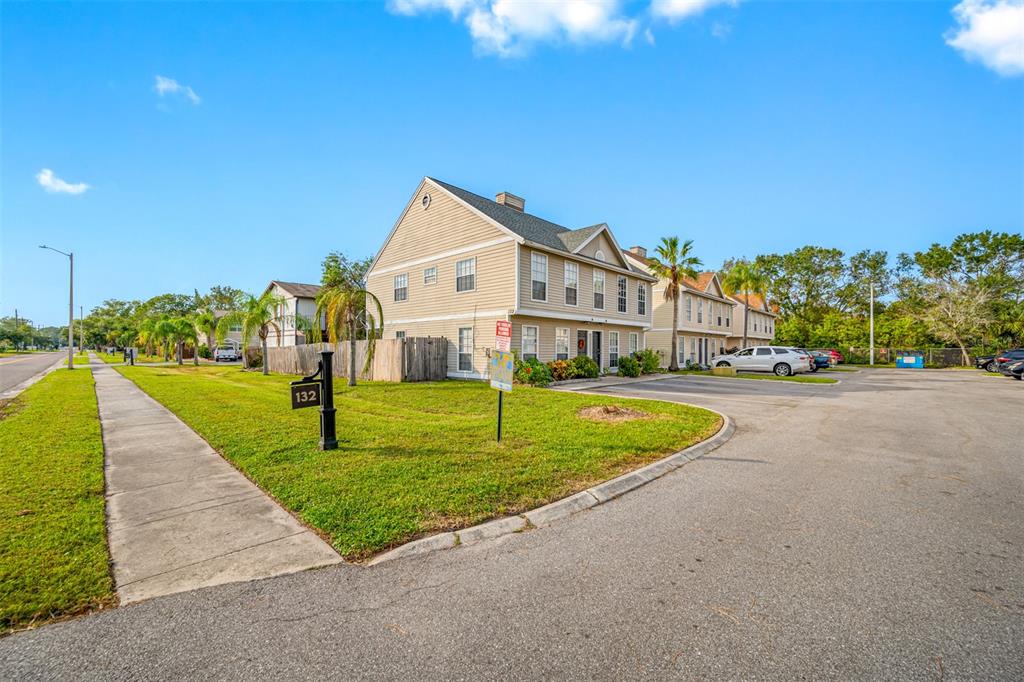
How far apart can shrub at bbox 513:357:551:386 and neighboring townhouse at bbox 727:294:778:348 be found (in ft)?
92.2

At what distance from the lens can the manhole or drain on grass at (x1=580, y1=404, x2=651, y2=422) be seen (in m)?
9.02

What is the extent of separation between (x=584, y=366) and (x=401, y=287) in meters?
10.0

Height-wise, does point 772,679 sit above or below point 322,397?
below

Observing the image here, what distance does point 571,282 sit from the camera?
19328 millimetres

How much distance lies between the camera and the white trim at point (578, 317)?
677 inches

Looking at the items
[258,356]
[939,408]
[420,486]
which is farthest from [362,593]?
[258,356]

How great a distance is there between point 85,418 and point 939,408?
1974 centimetres

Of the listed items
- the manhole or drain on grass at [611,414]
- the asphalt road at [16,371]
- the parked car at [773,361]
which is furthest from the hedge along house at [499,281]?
the asphalt road at [16,371]

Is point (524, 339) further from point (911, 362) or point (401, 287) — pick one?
point (911, 362)

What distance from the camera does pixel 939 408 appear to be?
37.4ft

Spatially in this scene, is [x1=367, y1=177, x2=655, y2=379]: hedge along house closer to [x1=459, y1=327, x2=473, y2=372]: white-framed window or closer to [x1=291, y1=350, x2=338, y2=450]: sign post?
[x1=459, y1=327, x2=473, y2=372]: white-framed window

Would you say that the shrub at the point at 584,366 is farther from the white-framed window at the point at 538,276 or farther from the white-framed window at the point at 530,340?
the white-framed window at the point at 538,276

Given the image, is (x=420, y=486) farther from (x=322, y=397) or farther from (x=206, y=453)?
(x=206, y=453)

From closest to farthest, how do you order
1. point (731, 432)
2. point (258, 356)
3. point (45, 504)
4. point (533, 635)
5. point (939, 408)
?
point (533, 635), point (45, 504), point (731, 432), point (939, 408), point (258, 356)
